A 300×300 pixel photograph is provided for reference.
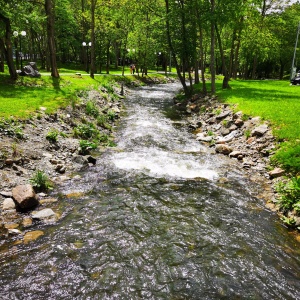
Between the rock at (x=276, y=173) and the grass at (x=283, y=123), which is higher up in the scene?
the grass at (x=283, y=123)

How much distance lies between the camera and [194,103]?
28.3 metres

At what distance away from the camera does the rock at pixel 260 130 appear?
14664 mm

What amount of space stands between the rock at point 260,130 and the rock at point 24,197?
458 inches

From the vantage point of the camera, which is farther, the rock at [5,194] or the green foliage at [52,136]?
the green foliage at [52,136]

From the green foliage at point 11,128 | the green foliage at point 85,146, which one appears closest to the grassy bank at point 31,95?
the green foliage at point 11,128

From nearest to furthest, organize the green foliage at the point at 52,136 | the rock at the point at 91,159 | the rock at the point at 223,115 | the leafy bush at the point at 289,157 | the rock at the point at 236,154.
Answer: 1. the leafy bush at the point at 289,157
2. the rock at the point at 91,159
3. the green foliage at the point at 52,136
4. the rock at the point at 236,154
5. the rock at the point at 223,115

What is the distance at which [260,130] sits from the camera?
1483cm

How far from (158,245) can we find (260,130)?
1037cm

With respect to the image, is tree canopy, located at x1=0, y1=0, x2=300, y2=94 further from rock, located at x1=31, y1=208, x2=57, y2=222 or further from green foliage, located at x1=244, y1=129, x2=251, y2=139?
rock, located at x1=31, y1=208, x2=57, y2=222

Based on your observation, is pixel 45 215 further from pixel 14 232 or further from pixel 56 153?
pixel 56 153

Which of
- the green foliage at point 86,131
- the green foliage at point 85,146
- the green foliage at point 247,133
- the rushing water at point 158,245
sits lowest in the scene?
the rushing water at point 158,245

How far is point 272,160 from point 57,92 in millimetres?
16996

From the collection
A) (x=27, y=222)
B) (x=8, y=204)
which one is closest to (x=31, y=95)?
(x=8, y=204)

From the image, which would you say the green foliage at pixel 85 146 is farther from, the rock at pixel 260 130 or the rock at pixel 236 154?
the rock at pixel 260 130
